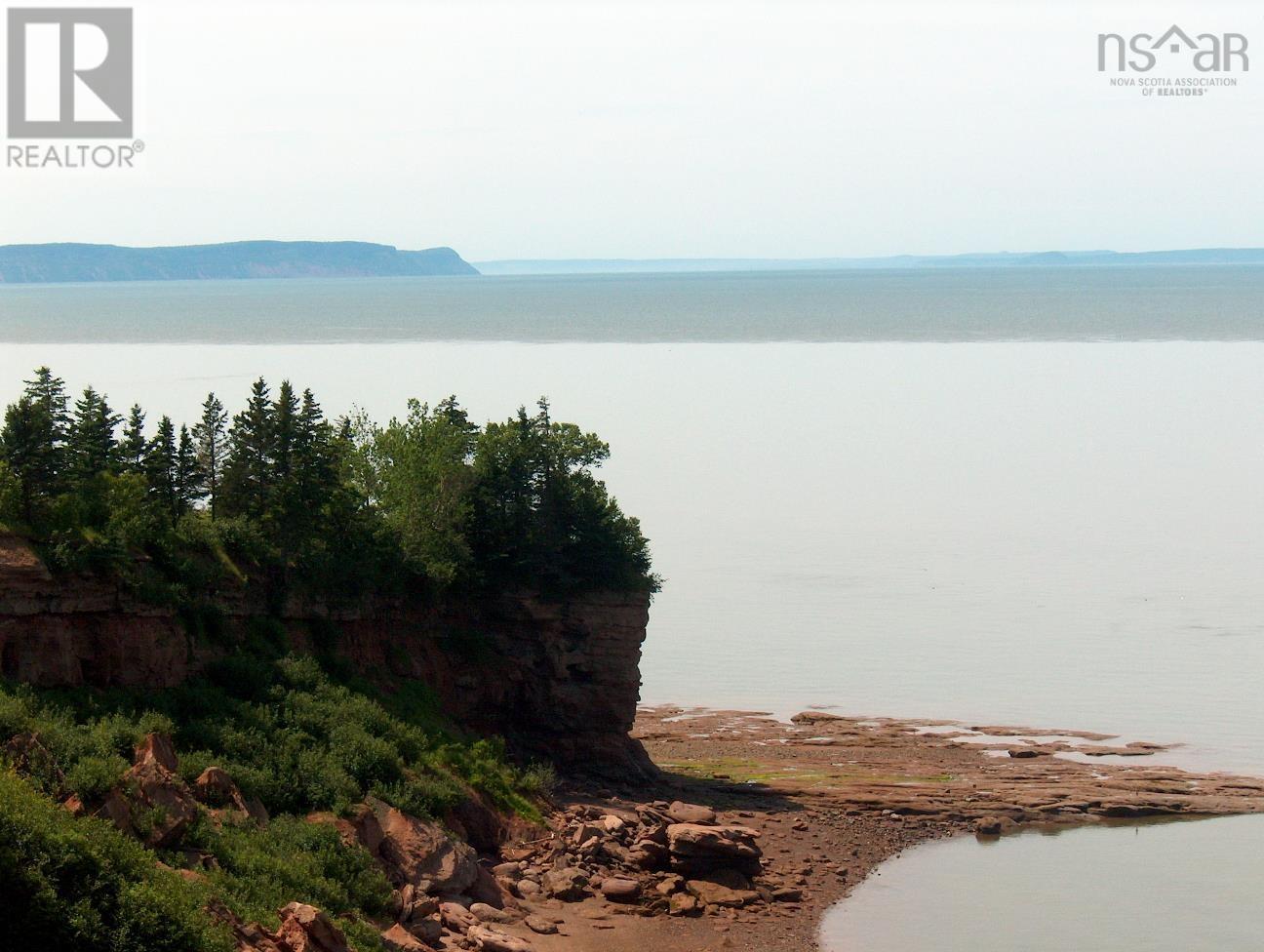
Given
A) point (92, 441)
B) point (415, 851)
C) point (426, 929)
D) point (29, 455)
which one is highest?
point (92, 441)

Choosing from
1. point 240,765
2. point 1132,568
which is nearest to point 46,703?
point 240,765

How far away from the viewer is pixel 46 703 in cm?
3819

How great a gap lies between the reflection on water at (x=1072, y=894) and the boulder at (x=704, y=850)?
9.24ft

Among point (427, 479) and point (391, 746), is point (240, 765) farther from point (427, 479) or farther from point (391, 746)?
point (427, 479)

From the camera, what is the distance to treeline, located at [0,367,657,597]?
41750mm

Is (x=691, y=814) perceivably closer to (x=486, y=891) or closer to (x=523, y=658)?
(x=486, y=891)

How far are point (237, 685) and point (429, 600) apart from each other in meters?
9.21

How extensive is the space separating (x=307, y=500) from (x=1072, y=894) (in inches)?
954

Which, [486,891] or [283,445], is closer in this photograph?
[486,891]

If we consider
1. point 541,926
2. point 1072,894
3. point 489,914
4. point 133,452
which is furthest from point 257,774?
point 1072,894

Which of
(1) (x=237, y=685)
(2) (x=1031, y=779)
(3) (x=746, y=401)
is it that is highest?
(3) (x=746, y=401)

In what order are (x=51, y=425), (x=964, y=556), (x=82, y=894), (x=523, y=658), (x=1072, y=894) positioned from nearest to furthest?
1. (x=82, y=894)
2. (x=51, y=425)
3. (x=1072, y=894)
4. (x=523, y=658)
5. (x=964, y=556)

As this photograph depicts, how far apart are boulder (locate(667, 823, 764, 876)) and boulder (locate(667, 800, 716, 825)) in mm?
1965

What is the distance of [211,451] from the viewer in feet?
164
